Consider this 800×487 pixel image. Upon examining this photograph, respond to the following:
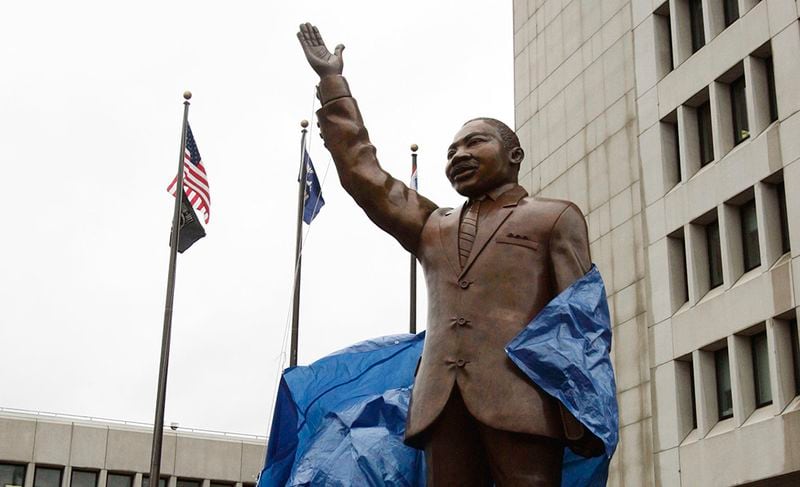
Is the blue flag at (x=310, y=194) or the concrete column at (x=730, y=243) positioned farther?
the concrete column at (x=730, y=243)

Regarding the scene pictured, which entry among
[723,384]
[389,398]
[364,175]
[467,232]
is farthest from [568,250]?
[723,384]

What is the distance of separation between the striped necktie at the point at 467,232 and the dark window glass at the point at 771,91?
19275 millimetres

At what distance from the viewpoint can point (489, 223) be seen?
6.68 metres

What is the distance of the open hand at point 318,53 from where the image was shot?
7152 millimetres

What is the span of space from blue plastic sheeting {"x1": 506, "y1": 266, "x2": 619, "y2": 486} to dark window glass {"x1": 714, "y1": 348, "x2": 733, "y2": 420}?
19.5 metres

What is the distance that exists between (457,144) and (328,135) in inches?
28.6

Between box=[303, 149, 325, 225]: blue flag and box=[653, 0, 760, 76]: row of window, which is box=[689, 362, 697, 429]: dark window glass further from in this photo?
box=[303, 149, 325, 225]: blue flag

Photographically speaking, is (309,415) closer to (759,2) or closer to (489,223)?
(489,223)

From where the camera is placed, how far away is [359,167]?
6980 mm

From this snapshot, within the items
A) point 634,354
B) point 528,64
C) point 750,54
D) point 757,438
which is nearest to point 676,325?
point 634,354

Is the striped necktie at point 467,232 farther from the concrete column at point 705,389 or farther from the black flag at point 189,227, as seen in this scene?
the concrete column at point 705,389

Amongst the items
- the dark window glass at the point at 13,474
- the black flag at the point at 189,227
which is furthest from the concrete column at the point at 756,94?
the dark window glass at the point at 13,474

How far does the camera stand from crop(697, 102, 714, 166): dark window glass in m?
27.3

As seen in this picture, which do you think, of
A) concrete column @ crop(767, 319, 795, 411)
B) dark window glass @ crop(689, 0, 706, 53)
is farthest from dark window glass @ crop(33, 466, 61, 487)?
concrete column @ crop(767, 319, 795, 411)
